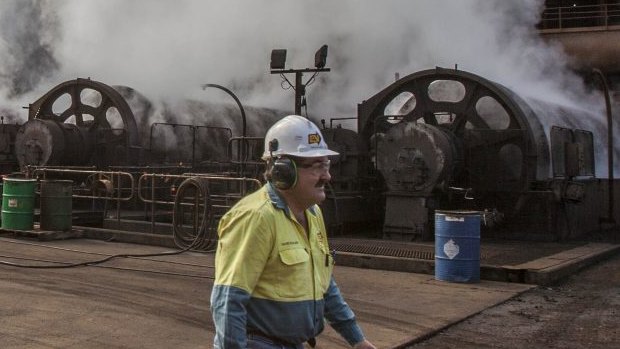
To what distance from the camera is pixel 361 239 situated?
34.5ft

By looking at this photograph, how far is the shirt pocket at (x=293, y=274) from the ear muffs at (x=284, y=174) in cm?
22

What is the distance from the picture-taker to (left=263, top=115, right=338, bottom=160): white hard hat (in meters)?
2.32

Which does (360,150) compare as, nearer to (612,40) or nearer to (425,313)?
(425,313)

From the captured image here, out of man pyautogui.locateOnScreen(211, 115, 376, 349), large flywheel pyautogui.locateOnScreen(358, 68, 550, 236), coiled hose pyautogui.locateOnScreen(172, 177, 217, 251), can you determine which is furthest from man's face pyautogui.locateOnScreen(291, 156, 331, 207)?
large flywheel pyautogui.locateOnScreen(358, 68, 550, 236)

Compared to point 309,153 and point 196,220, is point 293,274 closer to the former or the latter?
point 309,153

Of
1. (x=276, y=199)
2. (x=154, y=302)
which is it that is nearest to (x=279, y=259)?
(x=276, y=199)

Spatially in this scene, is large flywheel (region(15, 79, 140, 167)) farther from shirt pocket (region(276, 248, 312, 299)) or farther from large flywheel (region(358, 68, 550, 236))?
shirt pocket (region(276, 248, 312, 299))

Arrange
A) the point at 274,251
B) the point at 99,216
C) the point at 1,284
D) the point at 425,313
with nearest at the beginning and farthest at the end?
the point at 274,251, the point at 425,313, the point at 1,284, the point at 99,216

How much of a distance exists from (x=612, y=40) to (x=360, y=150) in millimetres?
11295

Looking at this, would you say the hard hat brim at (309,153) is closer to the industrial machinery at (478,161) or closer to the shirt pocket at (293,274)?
the shirt pocket at (293,274)

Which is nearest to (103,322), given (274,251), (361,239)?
(274,251)

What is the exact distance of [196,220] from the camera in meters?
9.49

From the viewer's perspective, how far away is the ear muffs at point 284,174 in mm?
2246

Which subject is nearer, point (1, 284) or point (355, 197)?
point (1, 284)
